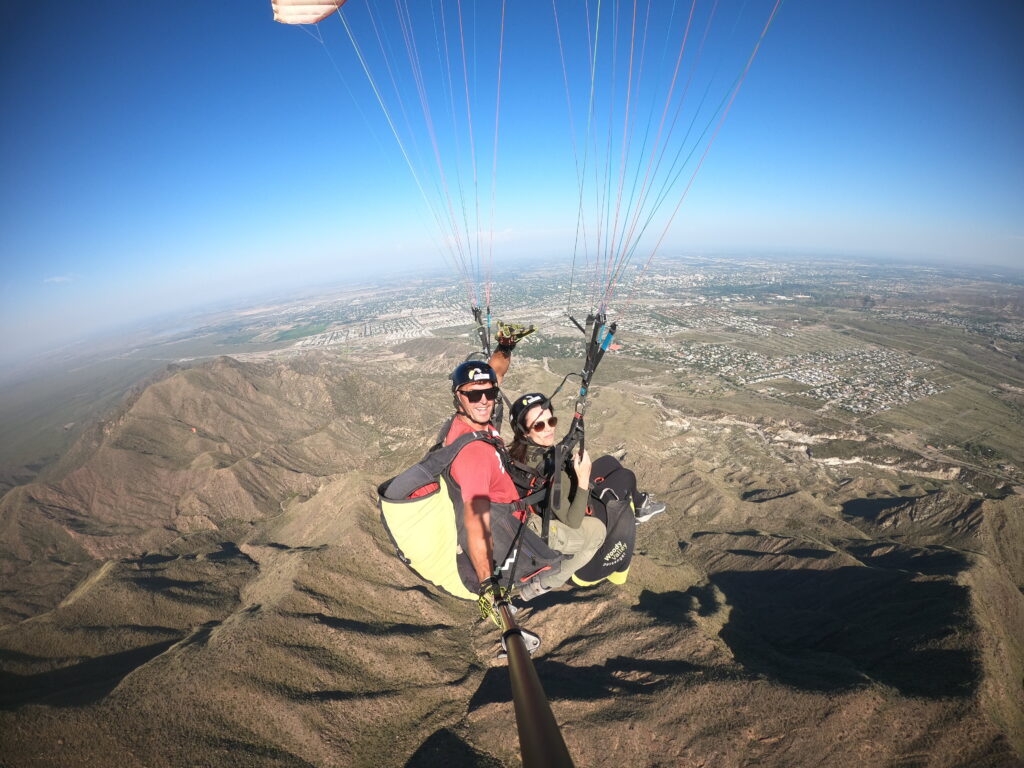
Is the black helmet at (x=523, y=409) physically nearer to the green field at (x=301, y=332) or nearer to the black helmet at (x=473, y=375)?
the black helmet at (x=473, y=375)

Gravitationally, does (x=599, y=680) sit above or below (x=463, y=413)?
below

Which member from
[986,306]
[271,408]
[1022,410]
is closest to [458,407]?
[271,408]

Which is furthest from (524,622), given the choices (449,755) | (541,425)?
(541,425)

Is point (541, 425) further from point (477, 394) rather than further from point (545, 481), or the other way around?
point (477, 394)

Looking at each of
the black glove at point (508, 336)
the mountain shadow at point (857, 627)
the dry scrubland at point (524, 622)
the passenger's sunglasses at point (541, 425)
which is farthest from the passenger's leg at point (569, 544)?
the mountain shadow at point (857, 627)

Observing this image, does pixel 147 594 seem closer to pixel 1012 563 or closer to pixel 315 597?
pixel 315 597

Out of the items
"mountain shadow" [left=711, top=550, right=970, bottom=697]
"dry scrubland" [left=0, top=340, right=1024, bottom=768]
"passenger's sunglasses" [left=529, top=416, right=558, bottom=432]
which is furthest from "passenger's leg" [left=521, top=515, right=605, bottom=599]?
"mountain shadow" [left=711, top=550, right=970, bottom=697]
